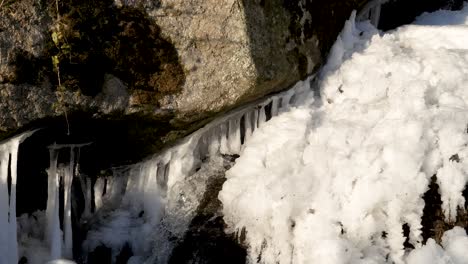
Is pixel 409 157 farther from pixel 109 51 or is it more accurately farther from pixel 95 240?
pixel 95 240

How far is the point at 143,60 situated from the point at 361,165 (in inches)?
70.0

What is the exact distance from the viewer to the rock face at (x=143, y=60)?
3438 millimetres

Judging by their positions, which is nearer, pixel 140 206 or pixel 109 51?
pixel 109 51

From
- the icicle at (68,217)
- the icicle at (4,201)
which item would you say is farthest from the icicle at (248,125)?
the icicle at (4,201)

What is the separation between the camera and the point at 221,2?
3.85 metres

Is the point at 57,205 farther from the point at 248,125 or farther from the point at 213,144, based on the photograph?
the point at 248,125

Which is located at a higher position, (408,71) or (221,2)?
(221,2)

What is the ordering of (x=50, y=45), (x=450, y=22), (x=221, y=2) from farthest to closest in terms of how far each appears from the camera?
(x=450, y=22) < (x=221, y=2) < (x=50, y=45)

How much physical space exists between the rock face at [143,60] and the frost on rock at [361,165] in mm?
463

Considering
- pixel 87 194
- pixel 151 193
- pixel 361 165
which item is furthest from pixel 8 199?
pixel 361 165

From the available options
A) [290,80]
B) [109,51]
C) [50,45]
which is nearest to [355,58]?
[290,80]

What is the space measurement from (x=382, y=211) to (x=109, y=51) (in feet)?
7.35

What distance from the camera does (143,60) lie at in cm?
377

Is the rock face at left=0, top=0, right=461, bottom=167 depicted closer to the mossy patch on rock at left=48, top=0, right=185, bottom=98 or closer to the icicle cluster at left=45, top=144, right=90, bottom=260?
the mossy patch on rock at left=48, top=0, right=185, bottom=98
